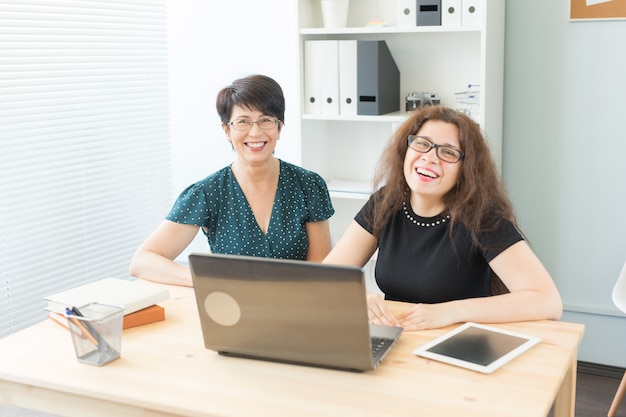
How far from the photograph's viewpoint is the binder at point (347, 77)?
3266 millimetres

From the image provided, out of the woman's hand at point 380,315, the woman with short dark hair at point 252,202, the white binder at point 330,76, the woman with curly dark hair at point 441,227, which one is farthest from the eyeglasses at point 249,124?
the white binder at point 330,76

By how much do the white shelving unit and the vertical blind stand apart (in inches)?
38.2

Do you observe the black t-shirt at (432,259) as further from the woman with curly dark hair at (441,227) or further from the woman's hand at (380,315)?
the woman's hand at (380,315)

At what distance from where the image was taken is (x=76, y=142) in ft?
11.7

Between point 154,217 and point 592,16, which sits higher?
point 592,16

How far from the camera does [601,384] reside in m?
3.30

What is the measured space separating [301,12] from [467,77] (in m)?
0.74

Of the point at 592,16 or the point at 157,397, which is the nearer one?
the point at 157,397

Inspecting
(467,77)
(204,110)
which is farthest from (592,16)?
(204,110)

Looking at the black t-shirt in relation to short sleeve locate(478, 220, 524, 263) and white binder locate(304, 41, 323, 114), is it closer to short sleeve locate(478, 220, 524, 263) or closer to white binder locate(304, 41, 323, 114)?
short sleeve locate(478, 220, 524, 263)

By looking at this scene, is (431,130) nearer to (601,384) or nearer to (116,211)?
(601,384)

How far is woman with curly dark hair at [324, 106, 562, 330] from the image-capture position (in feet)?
6.86

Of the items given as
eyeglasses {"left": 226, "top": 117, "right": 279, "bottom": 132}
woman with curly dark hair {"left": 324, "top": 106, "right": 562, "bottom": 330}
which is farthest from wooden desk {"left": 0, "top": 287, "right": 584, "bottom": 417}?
eyeglasses {"left": 226, "top": 117, "right": 279, "bottom": 132}

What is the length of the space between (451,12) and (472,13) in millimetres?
81
